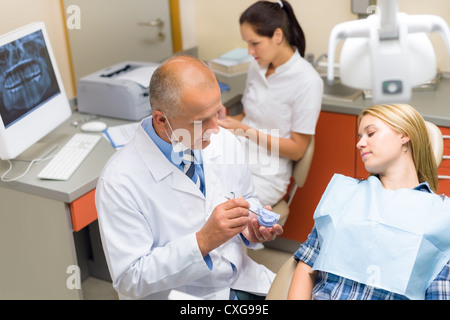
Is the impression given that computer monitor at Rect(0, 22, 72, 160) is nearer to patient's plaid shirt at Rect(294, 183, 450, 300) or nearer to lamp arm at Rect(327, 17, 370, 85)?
patient's plaid shirt at Rect(294, 183, 450, 300)

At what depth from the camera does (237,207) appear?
1524 millimetres

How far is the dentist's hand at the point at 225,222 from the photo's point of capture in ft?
4.94

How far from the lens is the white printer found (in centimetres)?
263

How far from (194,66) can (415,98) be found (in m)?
1.49

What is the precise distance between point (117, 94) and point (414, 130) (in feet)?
4.90

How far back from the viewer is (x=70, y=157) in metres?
2.31

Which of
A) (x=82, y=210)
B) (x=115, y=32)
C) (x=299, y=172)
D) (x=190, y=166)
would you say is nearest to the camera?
(x=190, y=166)

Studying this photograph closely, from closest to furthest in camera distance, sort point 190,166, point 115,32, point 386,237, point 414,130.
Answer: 1. point 386,237
2. point 414,130
3. point 190,166
4. point 115,32

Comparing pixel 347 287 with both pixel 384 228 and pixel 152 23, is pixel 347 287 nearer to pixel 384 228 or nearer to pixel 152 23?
pixel 384 228

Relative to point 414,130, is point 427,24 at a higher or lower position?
higher

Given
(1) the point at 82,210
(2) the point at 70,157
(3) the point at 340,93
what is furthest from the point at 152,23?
(1) the point at 82,210

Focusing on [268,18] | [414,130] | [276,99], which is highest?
[268,18]

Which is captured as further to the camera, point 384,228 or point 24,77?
point 24,77
